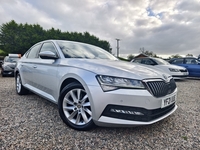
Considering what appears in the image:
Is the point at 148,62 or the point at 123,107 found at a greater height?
the point at 148,62

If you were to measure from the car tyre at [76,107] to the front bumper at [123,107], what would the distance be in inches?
8.7

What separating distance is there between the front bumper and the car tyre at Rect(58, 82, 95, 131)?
8.7 inches

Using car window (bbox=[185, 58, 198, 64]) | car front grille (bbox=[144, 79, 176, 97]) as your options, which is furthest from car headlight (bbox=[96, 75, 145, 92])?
car window (bbox=[185, 58, 198, 64])

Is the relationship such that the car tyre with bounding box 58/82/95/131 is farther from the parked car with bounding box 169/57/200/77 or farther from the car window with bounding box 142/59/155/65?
the parked car with bounding box 169/57/200/77

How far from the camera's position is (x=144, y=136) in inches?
74.5

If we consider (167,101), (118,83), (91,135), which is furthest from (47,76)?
(167,101)

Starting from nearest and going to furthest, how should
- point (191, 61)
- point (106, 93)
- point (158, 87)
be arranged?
point (106, 93), point (158, 87), point (191, 61)

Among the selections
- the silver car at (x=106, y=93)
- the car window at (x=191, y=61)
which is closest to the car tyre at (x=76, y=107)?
the silver car at (x=106, y=93)

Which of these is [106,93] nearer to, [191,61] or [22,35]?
[191,61]

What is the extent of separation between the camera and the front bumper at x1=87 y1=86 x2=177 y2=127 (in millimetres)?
1676

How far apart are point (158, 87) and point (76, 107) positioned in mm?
1186

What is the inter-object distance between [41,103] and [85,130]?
1768mm

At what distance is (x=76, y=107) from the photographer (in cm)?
206

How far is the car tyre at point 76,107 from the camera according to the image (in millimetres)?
1942
